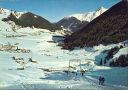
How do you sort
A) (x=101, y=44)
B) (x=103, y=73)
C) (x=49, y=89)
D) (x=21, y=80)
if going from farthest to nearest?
1. (x=101, y=44)
2. (x=103, y=73)
3. (x=21, y=80)
4. (x=49, y=89)

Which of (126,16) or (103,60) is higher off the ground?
(126,16)

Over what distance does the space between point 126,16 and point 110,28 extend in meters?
7.69

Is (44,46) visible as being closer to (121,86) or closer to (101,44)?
(101,44)

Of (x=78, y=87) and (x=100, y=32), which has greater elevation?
(x=100, y=32)

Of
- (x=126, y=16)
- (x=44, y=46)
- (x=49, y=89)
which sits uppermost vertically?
(x=126, y=16)

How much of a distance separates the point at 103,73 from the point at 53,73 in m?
6.29

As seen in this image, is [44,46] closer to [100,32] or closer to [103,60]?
[100,32]

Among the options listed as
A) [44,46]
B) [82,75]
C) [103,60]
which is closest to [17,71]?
[82,75]

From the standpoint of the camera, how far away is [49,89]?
33844 millimetres

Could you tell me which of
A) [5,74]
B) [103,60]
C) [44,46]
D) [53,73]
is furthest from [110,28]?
[5,74]

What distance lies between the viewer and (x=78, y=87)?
35875 millimetres

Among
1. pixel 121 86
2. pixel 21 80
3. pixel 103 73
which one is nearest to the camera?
pixel 121 86

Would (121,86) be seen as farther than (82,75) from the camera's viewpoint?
No

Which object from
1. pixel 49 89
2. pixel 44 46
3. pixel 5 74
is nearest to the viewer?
pixel 49 89
